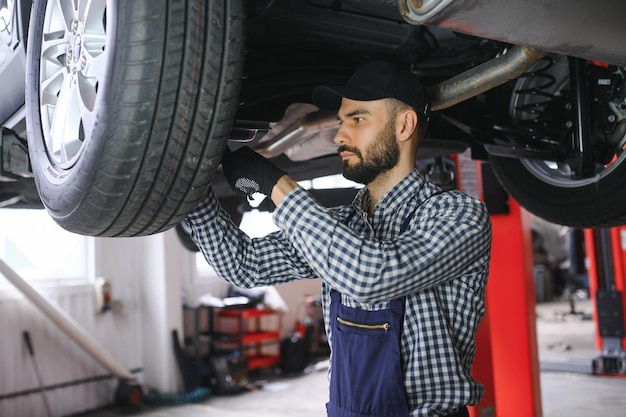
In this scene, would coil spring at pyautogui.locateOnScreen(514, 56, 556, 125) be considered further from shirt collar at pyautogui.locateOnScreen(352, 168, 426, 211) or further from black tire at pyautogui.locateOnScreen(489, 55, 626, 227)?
shirt collar at pyautogui.locateOnScreen(352, 168, 426, 211)

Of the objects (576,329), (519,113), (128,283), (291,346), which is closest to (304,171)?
(519,113)

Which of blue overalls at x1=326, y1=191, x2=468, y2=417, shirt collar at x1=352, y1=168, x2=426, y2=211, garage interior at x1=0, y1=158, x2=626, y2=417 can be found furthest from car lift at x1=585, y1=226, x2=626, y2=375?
blue overalls at x1=326, y1=191, x2=468, y2=417

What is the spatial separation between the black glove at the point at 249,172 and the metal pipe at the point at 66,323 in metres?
3.82

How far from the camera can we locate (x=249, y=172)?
131cm

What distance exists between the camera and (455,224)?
1.25 meters

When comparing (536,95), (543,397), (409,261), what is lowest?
(543,397)

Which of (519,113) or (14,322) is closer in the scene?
(519,113)

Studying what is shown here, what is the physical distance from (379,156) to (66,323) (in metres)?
4.23

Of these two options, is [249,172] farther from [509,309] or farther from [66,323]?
[66,323]

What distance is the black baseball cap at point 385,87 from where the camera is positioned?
1412mm

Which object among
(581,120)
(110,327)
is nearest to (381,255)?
(581,120)

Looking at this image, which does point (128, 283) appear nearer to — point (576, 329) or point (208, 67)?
point (208, 67)

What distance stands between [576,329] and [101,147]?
28.7ft

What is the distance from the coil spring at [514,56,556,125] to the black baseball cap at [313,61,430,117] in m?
0.72
